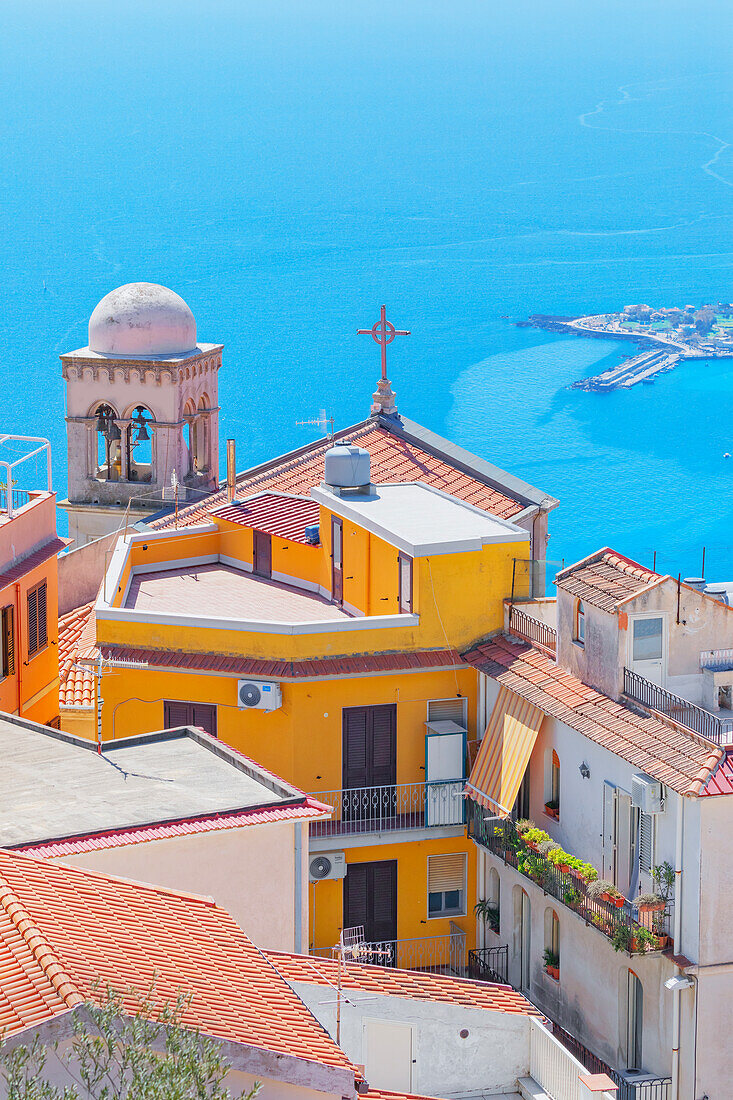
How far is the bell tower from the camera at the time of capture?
118 feet

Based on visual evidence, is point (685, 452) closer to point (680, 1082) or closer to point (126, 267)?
point (126, 267)

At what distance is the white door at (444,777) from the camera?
24.1 metres

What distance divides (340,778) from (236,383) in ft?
264

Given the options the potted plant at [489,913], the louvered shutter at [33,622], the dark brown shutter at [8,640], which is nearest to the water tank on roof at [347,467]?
the louvered shutter at [33,622]

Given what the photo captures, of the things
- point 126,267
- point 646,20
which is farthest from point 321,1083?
point 646,20

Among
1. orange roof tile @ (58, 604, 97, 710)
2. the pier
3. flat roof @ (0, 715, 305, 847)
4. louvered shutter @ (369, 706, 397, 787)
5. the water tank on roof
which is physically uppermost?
the water tank on roof

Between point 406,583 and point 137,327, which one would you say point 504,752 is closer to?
point 406,583

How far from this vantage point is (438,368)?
106000 millimetres

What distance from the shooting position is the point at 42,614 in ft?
86.9

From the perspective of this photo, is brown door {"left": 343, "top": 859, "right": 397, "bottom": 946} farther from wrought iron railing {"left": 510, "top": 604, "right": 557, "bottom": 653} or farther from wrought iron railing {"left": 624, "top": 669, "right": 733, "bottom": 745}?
wrought iron railing {"left": 624, "top": 669, "right": 733, "bottom": 745}

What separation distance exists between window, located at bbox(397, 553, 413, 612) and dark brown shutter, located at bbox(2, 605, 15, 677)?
551 cm

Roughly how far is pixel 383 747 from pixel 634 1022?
5.23m

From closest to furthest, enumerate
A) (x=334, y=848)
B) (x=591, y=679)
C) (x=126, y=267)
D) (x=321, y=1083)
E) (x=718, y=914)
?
(x=321, y=1083) → (x=718, y=914) → (x=591, y=679) → (x=334, y=848) → (x=126, y=267)

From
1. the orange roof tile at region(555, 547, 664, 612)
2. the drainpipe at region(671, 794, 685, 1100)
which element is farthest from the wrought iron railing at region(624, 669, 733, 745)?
the drainpipe at region(671, 794, 685, 1100)
